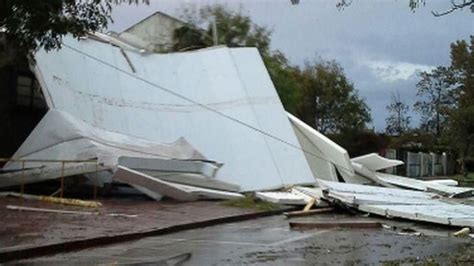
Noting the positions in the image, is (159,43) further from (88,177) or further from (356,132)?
(356,132)

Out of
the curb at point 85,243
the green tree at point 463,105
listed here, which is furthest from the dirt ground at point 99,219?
the green tree at point 463,105

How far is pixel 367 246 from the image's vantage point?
13.4 meters

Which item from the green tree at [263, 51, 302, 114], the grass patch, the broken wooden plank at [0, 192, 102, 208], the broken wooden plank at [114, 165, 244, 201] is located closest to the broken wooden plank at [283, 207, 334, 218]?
the grass patch

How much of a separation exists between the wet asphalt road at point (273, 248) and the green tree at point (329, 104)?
45.0 m

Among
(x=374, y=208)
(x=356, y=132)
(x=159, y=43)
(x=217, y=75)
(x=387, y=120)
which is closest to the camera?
(x=374, y=208)

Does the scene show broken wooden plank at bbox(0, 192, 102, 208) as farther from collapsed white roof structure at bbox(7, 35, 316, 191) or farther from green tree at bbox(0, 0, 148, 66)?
green tree at bbox(0, 0, 148, 66)

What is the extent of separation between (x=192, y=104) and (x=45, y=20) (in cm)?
1933

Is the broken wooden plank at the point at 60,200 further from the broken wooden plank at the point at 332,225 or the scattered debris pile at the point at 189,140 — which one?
the broken wooden plank at the point at 332,225

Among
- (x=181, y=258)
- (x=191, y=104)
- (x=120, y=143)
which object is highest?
(x=191, y=104)

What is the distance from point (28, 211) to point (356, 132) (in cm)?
4666

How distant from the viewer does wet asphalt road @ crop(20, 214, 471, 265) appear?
11164 mm

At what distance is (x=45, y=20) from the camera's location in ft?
35.9

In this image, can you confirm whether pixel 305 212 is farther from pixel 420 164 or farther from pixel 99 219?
pixel 420 164

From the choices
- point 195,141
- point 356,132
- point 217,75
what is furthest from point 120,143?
point 356,132
